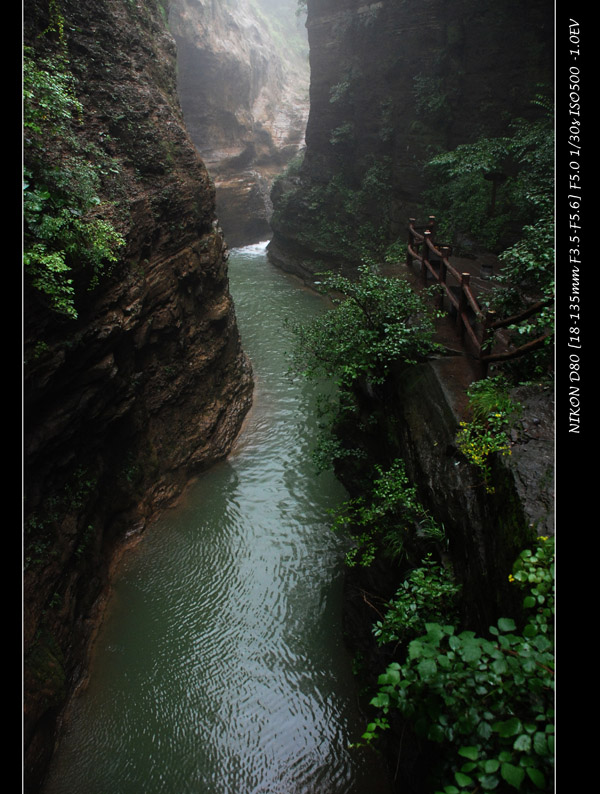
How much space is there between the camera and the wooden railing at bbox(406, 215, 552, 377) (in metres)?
4.86

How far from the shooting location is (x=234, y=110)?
96.9 ft

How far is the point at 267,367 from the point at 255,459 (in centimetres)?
442

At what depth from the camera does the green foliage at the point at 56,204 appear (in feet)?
18.7

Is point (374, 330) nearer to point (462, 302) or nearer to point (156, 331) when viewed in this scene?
point (462, 302)

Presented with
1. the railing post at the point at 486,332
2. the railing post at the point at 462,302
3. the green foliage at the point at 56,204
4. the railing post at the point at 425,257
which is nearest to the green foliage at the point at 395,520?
the railing post at the point at 486,332

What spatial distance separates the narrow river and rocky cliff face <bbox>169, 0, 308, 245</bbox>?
74.2 feet

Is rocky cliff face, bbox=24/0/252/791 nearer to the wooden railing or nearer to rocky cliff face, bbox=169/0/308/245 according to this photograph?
the wooden railing

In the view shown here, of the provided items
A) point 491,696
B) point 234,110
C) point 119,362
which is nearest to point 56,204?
point 119,362

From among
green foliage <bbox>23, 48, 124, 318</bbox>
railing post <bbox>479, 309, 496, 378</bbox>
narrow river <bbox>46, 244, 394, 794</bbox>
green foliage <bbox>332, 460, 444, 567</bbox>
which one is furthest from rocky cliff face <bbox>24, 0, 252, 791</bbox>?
railing post <bbox>479, 309, 496, 378</bbox>

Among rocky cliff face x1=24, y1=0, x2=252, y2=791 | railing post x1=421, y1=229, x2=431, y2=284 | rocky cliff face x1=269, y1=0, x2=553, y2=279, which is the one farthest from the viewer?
rocky cliff face x1=269, y1=0, x2=553, y2=279

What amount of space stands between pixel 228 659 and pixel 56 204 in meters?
7.06
